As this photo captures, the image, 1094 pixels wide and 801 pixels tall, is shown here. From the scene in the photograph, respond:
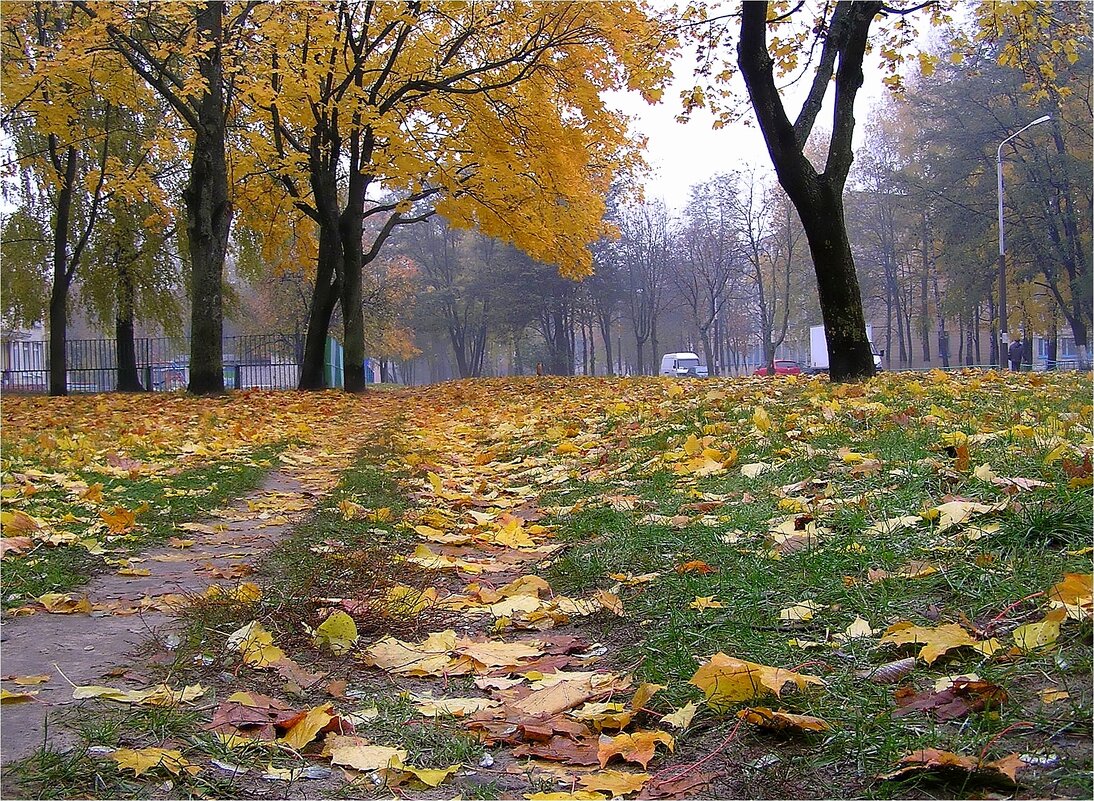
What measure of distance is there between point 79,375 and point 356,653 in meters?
41.2

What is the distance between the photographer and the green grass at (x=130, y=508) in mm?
3760

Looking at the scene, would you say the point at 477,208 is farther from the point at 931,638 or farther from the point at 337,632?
the point at 931,638

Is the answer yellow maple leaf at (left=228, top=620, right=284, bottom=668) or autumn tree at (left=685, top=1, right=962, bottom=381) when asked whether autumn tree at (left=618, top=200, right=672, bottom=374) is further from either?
yellow maple leaf at (left=228, top=620, right=284, bottom=668)

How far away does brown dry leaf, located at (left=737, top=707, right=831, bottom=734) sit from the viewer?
6.50 ft

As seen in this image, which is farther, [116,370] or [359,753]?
[116,370]

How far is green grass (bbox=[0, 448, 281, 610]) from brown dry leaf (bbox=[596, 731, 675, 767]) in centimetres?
261

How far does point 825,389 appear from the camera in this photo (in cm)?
933

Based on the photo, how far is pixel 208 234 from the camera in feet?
59.1

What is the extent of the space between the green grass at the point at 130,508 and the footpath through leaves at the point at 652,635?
0.06 meters

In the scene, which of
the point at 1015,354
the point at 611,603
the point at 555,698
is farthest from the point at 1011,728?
the point at 1015,354

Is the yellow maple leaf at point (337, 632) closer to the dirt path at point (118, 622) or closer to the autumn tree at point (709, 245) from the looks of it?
the dirt path at point (118, 622)

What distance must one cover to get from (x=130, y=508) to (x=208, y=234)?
1411 cm

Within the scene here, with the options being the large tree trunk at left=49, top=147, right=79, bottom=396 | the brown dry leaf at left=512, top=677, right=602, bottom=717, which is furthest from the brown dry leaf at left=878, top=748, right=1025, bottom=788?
the large tree trunk at left=49, top=147, right=79, bottom=396

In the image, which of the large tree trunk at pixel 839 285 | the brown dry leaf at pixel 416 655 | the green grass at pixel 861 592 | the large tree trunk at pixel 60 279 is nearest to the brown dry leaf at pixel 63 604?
the brown dry leaf at pixel 416 655
